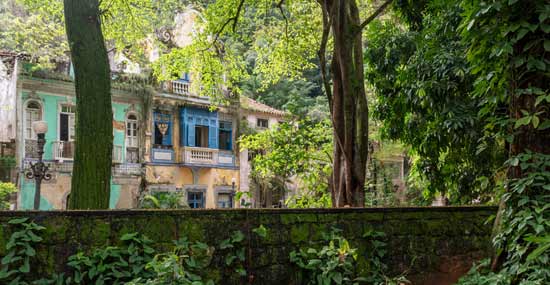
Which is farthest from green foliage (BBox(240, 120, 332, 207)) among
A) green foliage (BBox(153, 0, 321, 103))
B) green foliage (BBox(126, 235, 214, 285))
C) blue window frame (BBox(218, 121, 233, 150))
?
blue window frame (BBox(218, 121, 233, 150))

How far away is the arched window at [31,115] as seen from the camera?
20141 mm

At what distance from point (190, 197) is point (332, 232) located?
2006 centimetres

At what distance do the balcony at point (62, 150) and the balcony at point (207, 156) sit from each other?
16.4 ft

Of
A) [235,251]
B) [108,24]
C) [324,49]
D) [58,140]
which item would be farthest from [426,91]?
[58,140]

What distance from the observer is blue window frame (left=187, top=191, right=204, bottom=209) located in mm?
24594

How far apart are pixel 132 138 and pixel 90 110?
53.6 feet

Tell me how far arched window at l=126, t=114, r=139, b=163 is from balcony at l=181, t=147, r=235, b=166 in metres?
2.21

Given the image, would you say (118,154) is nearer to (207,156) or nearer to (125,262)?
(207,156)

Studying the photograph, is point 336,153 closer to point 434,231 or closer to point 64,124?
point 434,231

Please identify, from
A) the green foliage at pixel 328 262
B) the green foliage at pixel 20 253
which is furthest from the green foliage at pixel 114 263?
the green foliage at pixel 328 262

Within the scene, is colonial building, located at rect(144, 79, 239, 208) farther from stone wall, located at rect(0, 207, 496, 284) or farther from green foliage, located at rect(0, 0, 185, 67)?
stone wall, located at rect(0, 207, 496, 284)

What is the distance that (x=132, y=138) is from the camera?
907 inches

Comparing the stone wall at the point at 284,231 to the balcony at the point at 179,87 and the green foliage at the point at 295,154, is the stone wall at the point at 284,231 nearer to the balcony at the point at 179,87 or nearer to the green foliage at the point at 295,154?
the green foliage at the point at 295,154

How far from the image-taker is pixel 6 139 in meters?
20.0
